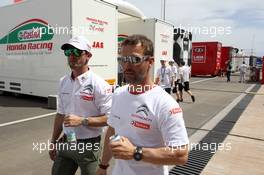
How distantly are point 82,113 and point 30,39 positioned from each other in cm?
865

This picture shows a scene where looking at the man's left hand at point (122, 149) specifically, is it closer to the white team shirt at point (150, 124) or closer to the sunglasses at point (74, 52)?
the white team shirt at point (150, 124)

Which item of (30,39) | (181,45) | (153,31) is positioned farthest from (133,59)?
(181,45)

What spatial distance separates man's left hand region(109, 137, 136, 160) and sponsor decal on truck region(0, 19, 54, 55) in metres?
8.46

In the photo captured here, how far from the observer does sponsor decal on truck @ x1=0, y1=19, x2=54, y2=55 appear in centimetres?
976

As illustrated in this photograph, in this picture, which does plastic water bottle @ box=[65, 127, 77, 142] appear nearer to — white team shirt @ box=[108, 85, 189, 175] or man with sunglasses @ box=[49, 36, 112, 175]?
man with sunglasses @ box=[49, 36, 112, 175]

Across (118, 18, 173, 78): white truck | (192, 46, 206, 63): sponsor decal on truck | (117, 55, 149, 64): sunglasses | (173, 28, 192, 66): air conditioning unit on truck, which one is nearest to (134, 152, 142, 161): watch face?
(117, 55, 149, 64): sunglasses

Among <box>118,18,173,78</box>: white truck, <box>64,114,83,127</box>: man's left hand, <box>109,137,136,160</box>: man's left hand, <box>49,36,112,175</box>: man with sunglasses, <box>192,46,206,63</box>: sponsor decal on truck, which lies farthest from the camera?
<box>192,46,206,63</box>: sponsor decal on truck

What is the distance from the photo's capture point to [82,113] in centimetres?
269

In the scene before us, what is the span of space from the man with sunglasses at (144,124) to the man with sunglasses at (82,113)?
0.71m

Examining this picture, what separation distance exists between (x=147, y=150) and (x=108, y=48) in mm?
8405

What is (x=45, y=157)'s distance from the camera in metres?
4.96

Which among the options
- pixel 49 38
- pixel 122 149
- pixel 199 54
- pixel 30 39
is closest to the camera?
pixel 122 149

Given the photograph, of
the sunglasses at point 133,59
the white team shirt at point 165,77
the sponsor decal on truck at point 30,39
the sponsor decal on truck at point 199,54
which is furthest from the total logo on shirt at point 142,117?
the sponsor decal on truck at point 199,54

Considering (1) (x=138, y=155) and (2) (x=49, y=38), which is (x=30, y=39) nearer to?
(2) (x=49, y=38)
